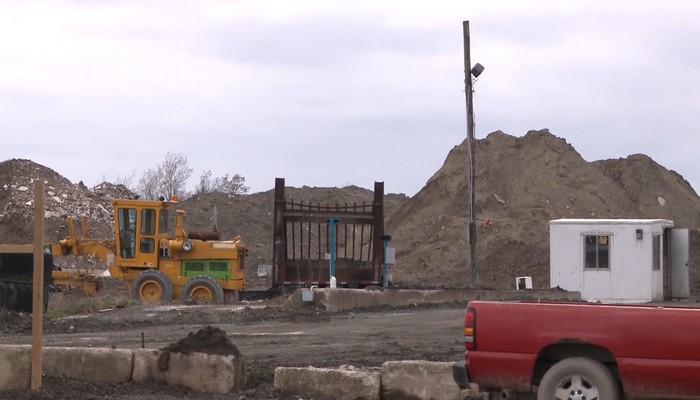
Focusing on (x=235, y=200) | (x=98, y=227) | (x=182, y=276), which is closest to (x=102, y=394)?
(x=182, y=276)

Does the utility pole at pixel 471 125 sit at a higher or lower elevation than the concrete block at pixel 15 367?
higher

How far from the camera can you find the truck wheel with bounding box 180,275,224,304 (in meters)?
27.2

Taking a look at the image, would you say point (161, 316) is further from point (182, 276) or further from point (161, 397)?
point (161, 397)

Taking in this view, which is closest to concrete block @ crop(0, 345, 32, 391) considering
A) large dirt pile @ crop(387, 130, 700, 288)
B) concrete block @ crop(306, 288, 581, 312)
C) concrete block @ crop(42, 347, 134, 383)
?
→ concrete block @ crop(42, 347, 134, 383)

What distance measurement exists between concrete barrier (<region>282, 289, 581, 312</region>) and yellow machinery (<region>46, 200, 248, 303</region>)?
15.0 ft

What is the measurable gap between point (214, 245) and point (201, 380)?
16253mm

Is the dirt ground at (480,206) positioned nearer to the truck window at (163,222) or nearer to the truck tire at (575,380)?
the truck window at (163,222)

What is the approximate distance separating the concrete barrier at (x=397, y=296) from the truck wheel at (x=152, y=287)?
5.18 meters

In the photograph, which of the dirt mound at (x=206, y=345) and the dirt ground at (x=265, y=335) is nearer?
the dirt ground at (x=265, y=335)

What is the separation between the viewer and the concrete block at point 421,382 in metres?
11.9

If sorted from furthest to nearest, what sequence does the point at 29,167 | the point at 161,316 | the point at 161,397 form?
the point at 29,167
the point at 161,316
the point at 161,397

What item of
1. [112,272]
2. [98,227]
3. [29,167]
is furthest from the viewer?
[29,167]

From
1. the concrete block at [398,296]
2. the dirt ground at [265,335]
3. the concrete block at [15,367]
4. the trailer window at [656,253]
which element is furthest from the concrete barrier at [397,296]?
the concrete block at [15,367]

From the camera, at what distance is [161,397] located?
12.0 meters
